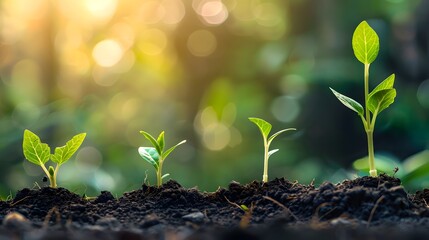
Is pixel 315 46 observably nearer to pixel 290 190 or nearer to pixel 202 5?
pixel 202 5

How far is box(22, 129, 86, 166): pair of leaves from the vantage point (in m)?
0.87

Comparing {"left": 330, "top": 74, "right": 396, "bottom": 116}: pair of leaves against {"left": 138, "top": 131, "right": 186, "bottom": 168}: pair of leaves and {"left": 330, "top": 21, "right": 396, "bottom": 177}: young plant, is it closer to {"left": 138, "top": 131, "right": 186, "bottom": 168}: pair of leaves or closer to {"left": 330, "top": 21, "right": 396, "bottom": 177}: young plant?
{"left": 330, "top": 21, "right": 396, "bottom": 177}: young plant

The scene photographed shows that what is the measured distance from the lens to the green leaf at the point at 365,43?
0.83 metres

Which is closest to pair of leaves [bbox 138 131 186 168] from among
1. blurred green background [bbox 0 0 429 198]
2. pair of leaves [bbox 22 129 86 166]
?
pair of leaves [bbox 22 129 86 166]

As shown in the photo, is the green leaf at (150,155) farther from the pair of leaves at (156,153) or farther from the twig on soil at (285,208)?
the twig on soil at (285,208)

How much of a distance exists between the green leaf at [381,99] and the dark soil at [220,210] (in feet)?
0.35

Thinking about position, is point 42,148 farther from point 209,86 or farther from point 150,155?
point 209,86

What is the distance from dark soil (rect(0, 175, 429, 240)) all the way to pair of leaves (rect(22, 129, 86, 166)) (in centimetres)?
6

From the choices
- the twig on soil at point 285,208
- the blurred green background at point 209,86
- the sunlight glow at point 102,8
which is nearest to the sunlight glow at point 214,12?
the blurred green background at point 209,86

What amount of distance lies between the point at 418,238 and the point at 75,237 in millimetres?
294

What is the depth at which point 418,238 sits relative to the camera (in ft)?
1.55

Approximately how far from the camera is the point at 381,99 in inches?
32.2

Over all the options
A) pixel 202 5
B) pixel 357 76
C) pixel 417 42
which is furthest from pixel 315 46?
pixel 202 5

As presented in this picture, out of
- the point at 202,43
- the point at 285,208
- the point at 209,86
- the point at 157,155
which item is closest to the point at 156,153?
the point at 157,155
